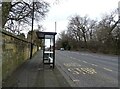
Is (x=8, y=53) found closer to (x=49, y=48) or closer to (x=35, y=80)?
(x=35, y=80)

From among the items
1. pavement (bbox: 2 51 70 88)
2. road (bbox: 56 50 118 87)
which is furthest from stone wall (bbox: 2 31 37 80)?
road (bbox: 56 50 118 87)

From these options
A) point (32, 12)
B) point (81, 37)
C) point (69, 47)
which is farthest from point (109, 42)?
point (69, 47)

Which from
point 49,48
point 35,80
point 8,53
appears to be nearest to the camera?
point 35,80

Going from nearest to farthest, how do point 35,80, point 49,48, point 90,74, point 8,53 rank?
point 35,80, point 8,53, point 90,74, point 49,48

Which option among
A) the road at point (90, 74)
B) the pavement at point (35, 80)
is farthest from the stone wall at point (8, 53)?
the road at point (90, 74)

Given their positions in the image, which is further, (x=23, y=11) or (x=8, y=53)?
(x=23, y=11)

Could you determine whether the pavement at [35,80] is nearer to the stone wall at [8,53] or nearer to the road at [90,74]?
the stone wall at [8,53]

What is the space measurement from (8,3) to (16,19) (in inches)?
290

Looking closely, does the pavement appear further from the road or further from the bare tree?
the bare tree

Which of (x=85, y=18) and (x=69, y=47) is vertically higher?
(x=85, y=18)

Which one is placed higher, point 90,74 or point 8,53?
point 8,53

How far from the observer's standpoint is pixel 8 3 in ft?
81.8

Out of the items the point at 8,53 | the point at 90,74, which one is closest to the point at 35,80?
the point at 8,53

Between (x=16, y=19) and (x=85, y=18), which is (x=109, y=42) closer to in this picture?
(x=16, y=19)
